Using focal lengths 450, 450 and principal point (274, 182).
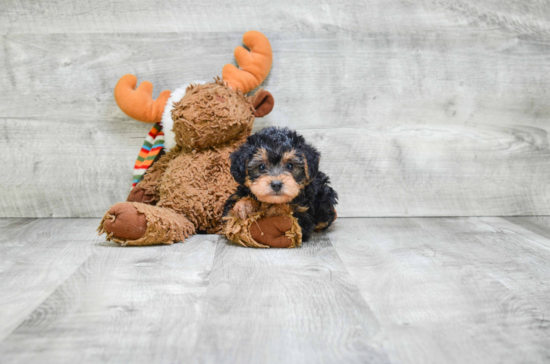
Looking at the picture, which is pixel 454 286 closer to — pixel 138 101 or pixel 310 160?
pixel 310 160

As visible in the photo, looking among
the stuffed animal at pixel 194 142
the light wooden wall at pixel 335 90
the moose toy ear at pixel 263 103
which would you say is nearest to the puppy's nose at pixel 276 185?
the stuffed animal at pixel 194 142

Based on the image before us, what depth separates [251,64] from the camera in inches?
57.9

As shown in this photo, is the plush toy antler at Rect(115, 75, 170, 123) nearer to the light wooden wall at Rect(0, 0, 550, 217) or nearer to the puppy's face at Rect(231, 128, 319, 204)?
the light wooden wall at Rect(0, 0, 550, 217)

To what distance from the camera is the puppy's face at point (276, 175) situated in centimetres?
111

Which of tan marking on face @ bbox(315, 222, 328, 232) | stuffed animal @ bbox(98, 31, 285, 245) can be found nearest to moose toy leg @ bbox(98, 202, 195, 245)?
stuffed animal @ bbox(98, 31, 285, 245)

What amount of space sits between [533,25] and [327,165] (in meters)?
0.88

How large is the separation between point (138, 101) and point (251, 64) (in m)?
0.38

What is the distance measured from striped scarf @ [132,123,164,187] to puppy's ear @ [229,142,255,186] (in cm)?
43

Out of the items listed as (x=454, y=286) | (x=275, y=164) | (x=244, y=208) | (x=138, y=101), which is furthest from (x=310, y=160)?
(x=138, y=101)

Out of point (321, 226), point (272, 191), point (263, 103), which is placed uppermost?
point (263, 103)

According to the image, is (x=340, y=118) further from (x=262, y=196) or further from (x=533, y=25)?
(x=533, y=25)

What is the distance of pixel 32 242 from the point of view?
126 centimetres

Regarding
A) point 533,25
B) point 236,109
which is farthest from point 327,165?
point 533,25

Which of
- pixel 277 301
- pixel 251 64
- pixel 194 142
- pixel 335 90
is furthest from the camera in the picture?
pixel 335 90
